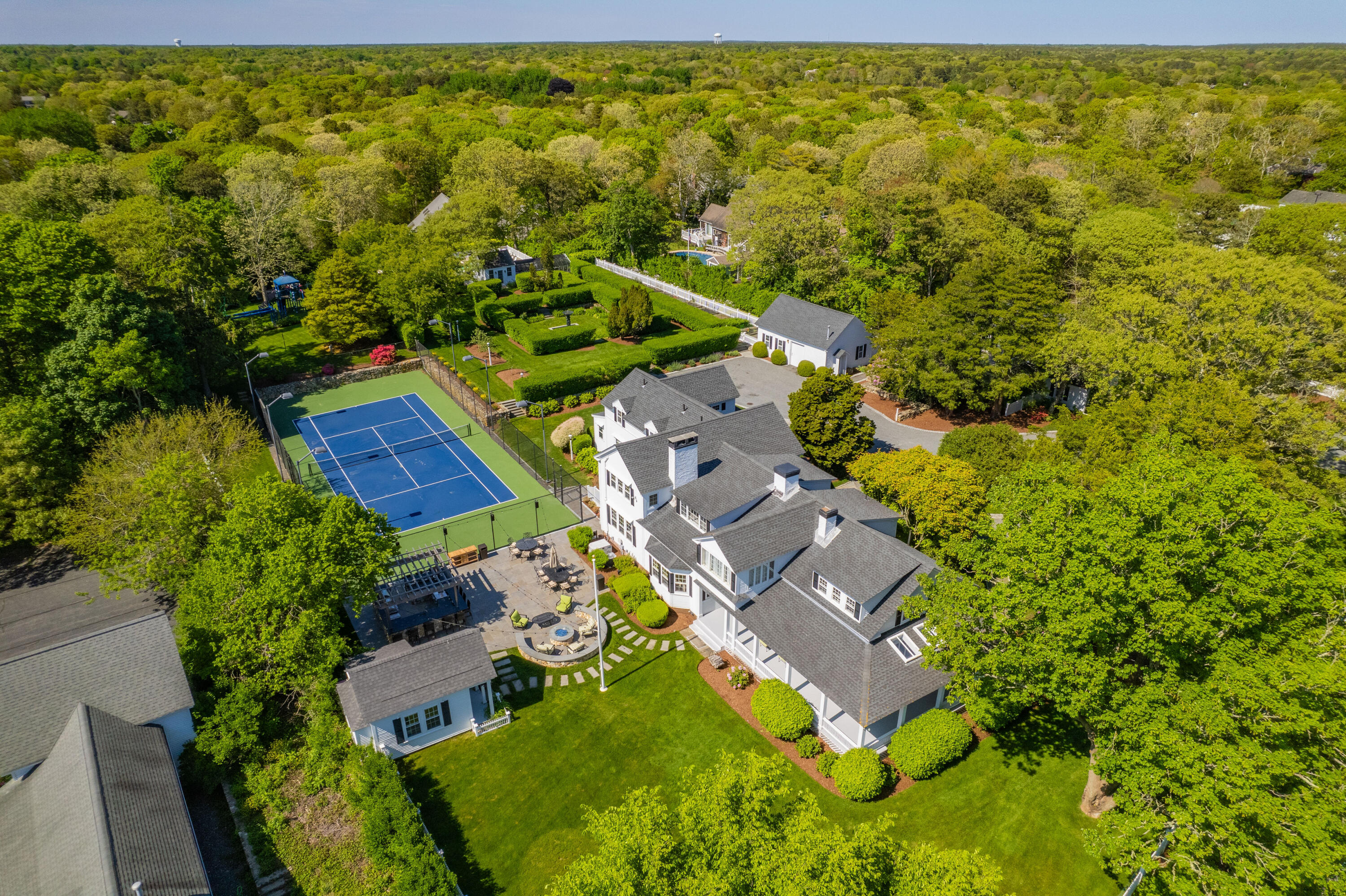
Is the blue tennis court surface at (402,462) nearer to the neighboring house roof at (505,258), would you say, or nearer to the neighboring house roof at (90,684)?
the neighboring house roof at (90,684)

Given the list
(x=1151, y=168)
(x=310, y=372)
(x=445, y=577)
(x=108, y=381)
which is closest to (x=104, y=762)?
(x=445, y=577)

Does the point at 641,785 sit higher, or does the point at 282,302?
the point at 282,302

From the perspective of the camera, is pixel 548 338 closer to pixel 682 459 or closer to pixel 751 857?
pixel 682 459

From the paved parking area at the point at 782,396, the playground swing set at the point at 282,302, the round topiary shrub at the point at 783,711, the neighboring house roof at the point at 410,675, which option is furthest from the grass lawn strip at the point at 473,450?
the playground swing set at the point at 282,302

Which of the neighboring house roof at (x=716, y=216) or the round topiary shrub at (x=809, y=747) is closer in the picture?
the round topiary shrub at (x=809, y=747)

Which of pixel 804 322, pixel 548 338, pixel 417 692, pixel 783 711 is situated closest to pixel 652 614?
pixel 783 711

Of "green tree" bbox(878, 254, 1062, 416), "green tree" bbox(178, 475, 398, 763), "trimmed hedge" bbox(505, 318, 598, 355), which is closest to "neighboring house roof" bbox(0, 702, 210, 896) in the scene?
"green tree" bbox(178, 475, 398, 763)
